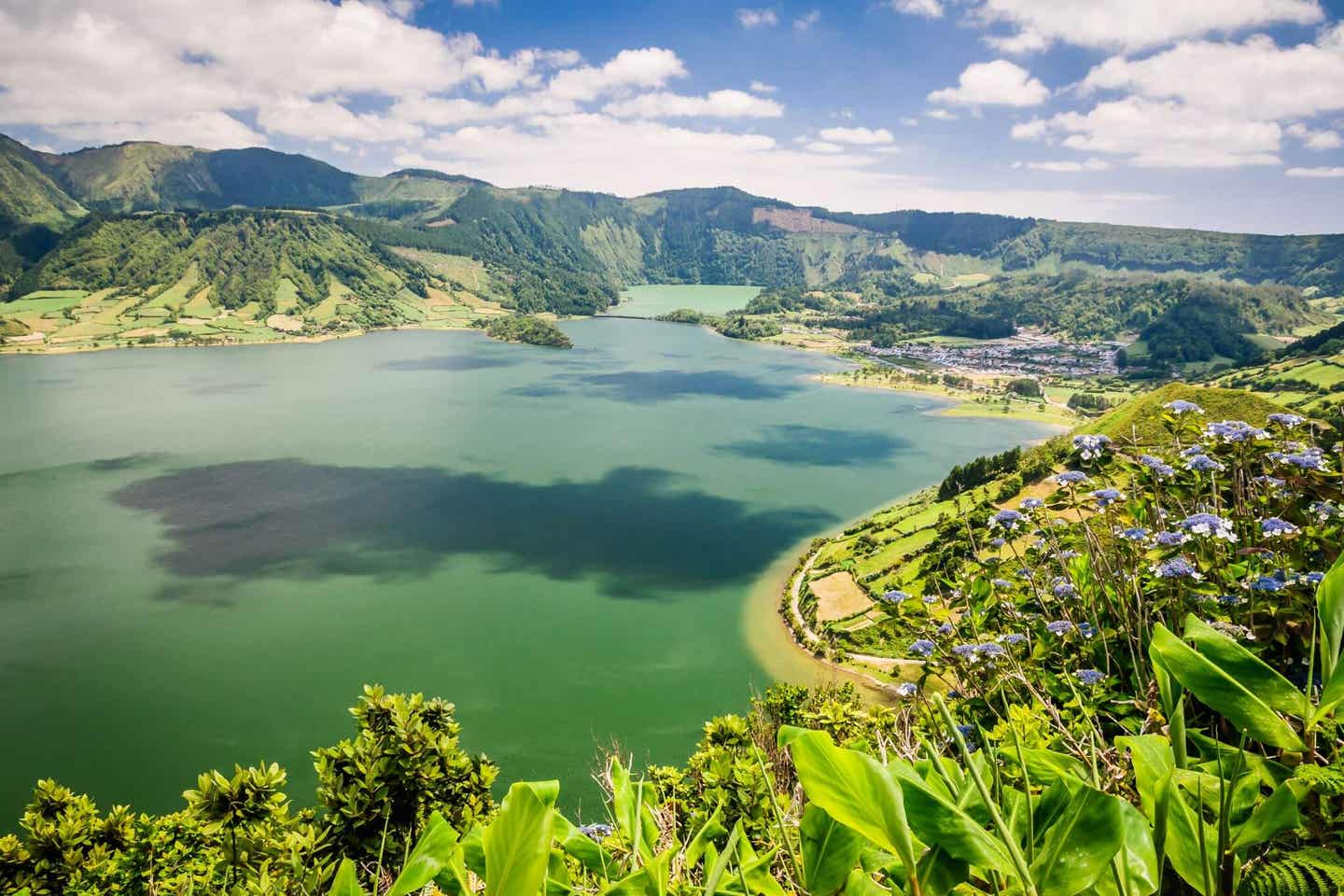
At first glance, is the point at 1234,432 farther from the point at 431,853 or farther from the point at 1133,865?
the point at 431,853

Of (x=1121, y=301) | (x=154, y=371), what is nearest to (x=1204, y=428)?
(x=154, y=371)

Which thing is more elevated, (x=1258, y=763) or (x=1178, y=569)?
(x=1258, y=763)

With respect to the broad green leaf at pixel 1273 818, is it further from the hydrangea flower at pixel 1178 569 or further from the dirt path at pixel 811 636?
the dirt path at pixel 811 636

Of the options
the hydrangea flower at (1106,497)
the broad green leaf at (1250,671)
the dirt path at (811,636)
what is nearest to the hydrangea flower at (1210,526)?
the hydrangea flower at (1106,497)

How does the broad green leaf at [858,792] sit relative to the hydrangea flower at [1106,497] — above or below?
above

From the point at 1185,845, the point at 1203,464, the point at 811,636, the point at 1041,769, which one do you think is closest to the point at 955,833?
the point at 1185,845

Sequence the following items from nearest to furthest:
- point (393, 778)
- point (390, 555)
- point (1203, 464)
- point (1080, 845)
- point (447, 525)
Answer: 1. point (1080, 845)
2. point (1203, 464)
3. point (393, 778)
4. point (390, 555)
5. point (447, 525)

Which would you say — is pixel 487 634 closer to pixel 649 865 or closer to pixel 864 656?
pixel 864 656

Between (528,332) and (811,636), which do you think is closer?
(811,636)
